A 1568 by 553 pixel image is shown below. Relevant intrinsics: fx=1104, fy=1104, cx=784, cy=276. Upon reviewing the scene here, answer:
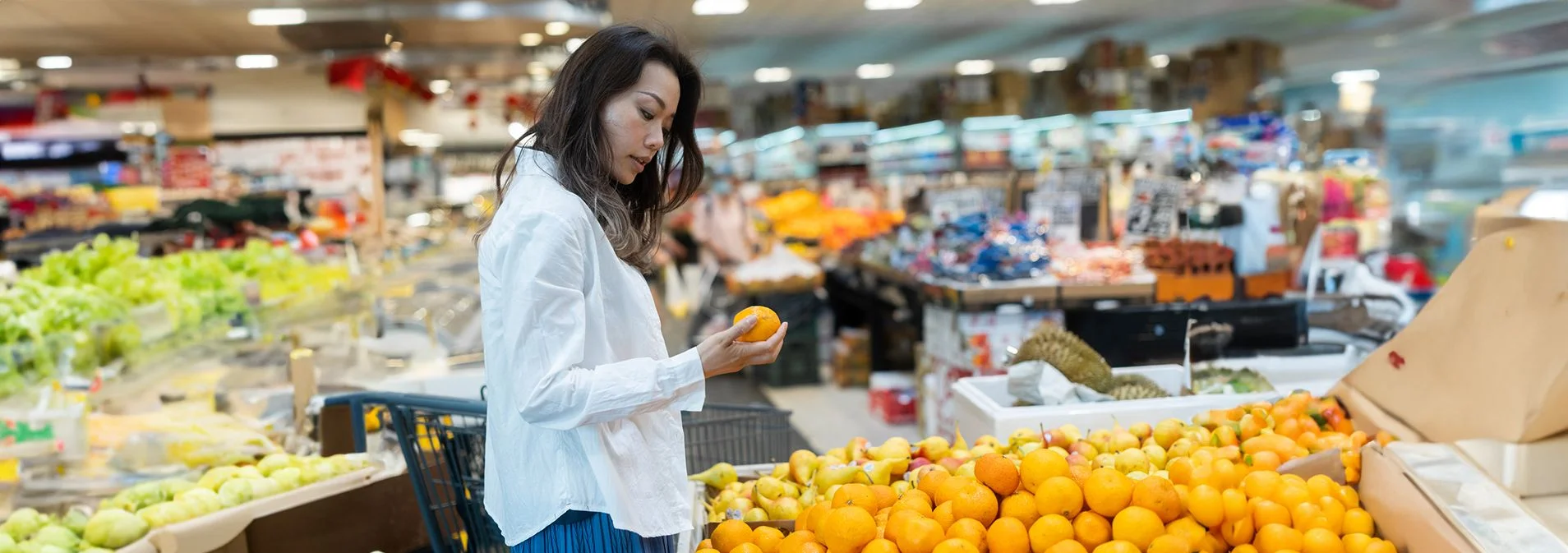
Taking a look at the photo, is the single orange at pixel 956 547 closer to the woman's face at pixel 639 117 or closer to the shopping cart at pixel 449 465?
the woman's face at pixel 639 117

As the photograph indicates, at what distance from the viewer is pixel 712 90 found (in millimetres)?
13133

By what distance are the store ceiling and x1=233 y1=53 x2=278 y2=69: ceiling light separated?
8.3 inches

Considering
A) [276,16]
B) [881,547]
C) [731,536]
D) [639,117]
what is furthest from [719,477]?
[276,16]

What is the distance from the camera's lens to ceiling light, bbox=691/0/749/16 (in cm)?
812

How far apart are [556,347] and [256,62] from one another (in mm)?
8771

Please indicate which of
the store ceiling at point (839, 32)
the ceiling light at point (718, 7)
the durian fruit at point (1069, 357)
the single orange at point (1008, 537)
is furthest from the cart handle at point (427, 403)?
the ceiling light at point (718, 7)

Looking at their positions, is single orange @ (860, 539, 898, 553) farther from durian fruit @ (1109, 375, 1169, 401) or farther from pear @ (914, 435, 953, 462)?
durian fruit @ (1109, 375, 1169, 401)

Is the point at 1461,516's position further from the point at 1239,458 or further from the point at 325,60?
the point at 325,60

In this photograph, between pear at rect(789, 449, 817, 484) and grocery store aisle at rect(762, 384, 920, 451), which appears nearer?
pear at rect(789, 449, 817, 484)

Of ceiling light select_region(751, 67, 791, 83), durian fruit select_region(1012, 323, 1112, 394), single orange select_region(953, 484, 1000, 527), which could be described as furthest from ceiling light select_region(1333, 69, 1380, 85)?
single orange select_region(953, 484, 1000, 527)

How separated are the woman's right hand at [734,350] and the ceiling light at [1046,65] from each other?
11240 millimetres

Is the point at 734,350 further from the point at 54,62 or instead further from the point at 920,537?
the point at 54,62

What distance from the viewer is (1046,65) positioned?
12.7m

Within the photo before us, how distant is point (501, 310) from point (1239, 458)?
1.72 metres
